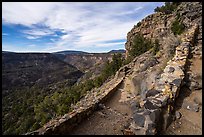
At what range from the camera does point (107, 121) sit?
516 inches

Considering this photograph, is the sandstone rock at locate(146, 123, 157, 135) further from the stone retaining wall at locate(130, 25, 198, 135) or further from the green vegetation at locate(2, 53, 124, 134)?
the green vegetation at locate(2, 53, 124, 134)

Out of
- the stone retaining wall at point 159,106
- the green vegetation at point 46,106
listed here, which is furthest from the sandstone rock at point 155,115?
the green vegetation at point 46,106

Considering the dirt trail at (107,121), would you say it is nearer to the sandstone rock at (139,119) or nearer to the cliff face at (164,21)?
the sandstone rock at (139,119)

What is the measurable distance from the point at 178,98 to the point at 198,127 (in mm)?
2505

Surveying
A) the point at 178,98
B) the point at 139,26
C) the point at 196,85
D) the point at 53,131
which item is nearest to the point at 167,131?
the point at 178,98

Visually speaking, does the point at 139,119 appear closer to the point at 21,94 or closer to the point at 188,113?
the point at 188,113

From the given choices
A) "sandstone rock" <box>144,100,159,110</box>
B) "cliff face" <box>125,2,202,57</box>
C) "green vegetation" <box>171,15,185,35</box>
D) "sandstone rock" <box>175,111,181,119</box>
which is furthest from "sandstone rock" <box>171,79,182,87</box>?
"green vegetation" <box>171,15,185,35</box>

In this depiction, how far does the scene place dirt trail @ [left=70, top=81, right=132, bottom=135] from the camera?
11.8 metres

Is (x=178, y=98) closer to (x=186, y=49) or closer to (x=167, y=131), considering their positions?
(x=167, y=131)

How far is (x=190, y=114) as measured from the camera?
38.3 ft

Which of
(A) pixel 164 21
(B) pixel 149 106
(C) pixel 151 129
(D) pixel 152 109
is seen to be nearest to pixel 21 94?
(A) pixel 164 21

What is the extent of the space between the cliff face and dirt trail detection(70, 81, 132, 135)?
49.9 feet

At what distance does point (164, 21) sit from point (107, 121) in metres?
34.3

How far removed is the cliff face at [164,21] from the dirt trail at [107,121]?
49.9 feet
